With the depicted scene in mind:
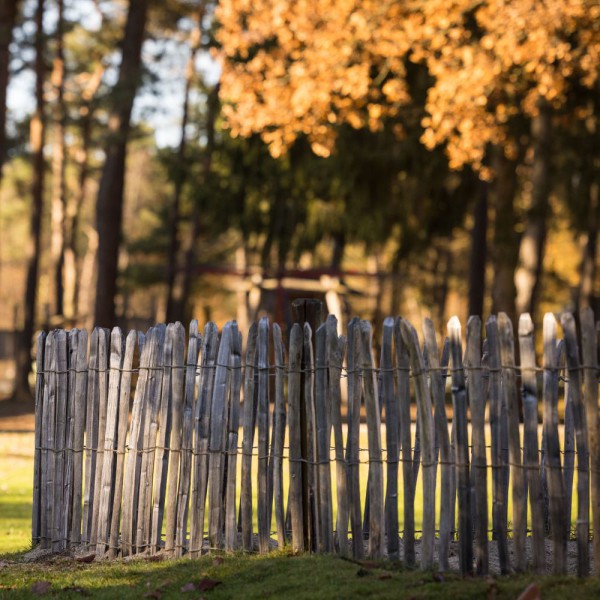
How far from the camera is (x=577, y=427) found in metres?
6.08

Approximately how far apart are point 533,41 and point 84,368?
1045 centimetres

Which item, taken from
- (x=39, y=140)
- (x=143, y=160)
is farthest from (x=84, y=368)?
(x=143, y=160)

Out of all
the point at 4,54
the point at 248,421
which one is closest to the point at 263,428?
the point at 248,421

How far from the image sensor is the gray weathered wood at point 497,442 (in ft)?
20.4

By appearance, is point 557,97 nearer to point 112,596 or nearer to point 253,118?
point 253,118

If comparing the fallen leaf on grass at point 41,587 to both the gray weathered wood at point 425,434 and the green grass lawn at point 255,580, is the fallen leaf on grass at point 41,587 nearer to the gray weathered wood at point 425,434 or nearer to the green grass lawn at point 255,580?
→ the green grass lawn at point 255,580

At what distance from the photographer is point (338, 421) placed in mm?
6832

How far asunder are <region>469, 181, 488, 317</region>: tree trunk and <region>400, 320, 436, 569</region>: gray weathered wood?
797 inches

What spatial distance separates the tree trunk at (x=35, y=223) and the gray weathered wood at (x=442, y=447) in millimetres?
22469

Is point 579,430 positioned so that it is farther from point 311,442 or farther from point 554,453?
point 311,442

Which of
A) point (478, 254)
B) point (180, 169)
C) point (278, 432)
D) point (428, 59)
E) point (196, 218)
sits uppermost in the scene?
point (180, 169)

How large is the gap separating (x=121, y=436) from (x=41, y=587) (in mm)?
1510

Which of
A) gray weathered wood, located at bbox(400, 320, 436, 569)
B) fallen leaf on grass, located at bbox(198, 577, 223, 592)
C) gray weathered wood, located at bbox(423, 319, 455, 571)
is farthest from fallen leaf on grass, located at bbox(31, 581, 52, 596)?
gray weathered wood, located at bbox(423, 319, 455, 571)

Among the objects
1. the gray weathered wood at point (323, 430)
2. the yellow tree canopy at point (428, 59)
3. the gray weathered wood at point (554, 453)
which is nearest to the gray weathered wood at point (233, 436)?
the gray weathered wood at point (323, 430)
